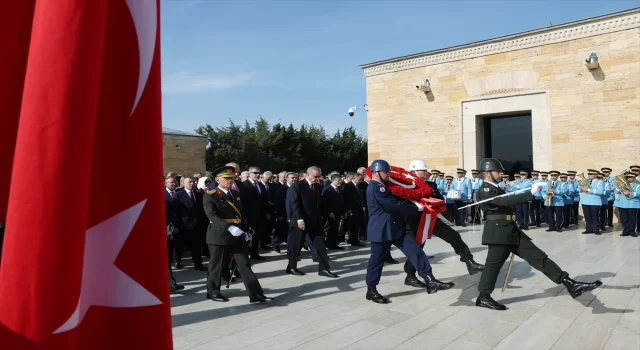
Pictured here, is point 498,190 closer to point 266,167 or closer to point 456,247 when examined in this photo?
point 456,247

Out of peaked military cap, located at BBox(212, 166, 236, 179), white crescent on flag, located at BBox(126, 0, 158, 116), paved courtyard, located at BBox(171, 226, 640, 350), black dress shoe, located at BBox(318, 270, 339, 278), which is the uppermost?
white crescent on flag, located at BBox(126, 0, 158, 116)

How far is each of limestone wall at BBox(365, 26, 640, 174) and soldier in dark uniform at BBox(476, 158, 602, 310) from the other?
39.1 ft

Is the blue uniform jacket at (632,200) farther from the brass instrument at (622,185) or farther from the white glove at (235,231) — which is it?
the white glove at (235,231)

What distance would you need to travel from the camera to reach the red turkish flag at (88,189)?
961 mm

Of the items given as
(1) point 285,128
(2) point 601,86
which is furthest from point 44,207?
(1) point 285,128

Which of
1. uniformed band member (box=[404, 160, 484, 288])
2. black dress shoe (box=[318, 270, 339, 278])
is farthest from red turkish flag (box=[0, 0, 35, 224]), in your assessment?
black dress shoe (box=[318, 270, 339, 278])

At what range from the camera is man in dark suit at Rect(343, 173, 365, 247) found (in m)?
11.4

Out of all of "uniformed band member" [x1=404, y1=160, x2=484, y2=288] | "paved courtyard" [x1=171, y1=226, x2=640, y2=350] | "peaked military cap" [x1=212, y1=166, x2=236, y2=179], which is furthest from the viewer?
"uniformed band member" [x1=404, y1=160, x2=484, y2=288]

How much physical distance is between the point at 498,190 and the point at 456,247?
1949 mm

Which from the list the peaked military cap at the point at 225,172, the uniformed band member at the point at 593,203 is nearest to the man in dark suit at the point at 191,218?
the peaked military cap at the point at 225,172

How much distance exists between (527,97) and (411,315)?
14316mm

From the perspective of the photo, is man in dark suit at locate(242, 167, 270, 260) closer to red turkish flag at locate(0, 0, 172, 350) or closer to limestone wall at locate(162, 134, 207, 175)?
red turkish flag at locate(0, 0, 172, 350)

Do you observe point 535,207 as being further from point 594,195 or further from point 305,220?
point 305,220

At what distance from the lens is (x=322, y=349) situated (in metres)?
4.23
